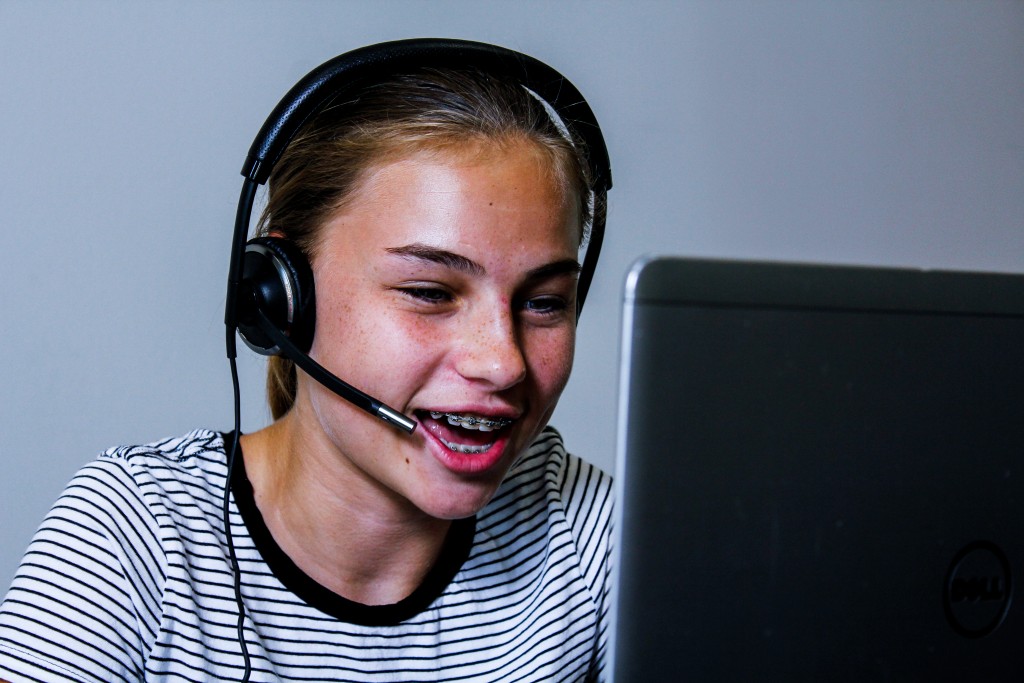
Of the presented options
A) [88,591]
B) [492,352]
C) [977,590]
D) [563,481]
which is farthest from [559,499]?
[977,590]

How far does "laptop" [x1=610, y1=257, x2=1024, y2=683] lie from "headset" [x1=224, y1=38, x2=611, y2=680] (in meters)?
0.44

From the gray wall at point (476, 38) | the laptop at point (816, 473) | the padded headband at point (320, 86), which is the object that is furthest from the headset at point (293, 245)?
the gray wall at point (476, 38)

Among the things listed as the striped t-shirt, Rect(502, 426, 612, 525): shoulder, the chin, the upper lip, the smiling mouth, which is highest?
the upper lip

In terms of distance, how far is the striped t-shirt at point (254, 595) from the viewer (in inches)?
35.8

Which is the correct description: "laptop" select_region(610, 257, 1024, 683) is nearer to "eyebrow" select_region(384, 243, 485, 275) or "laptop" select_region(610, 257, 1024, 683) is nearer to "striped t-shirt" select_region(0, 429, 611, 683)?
"eyebrow" select_region(384, 243, 485, 275)

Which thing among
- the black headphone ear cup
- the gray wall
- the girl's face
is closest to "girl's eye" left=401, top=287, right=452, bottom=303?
the girl's face

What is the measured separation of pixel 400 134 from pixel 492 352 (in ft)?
0.77

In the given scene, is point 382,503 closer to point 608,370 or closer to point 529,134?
point 529,134

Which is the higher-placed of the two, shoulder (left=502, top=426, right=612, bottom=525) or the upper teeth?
the upper teeth

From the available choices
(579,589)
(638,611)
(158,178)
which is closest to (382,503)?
(579,589)

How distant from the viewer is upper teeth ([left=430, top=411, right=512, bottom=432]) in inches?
35.6

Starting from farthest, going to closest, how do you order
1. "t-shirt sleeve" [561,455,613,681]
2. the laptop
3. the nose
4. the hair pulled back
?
"t-shirt sleeve" [561,455,613,681], the hair pulled back, the nose, the laptop

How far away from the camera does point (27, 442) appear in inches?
57.2

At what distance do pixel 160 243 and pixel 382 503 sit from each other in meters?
0.67
